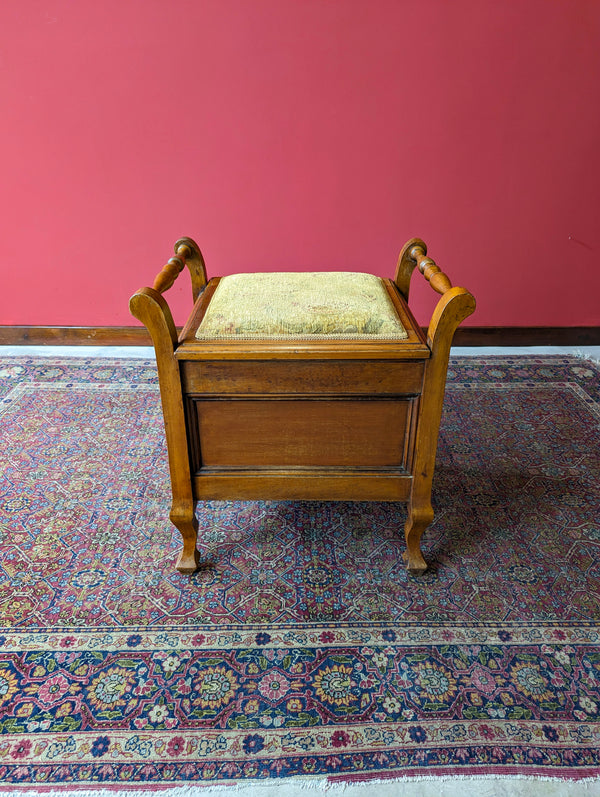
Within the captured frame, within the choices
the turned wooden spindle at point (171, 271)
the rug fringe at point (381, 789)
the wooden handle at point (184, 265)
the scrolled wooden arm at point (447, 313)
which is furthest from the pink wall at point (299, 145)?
the rug fringe at point (381, 789)

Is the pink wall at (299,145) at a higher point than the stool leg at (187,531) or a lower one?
higher

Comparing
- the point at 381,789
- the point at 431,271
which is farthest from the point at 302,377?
the point at 381,789

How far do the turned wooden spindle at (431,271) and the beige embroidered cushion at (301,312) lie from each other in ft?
0.45

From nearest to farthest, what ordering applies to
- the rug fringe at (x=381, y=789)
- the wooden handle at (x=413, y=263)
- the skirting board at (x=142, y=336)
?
the rug fringe at (x=381, y=789) → the wooden handle at (x=413, y=263) → the skirting board at (x=142, y=336)

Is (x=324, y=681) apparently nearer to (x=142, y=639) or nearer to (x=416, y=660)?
(x=416, y=660)

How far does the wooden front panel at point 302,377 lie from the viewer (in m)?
1.55

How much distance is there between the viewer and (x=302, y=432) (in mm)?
1663

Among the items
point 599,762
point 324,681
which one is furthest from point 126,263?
point 599,762

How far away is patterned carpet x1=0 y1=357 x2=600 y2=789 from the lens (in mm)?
1320

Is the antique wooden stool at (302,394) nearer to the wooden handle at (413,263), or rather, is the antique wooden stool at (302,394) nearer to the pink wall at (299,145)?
the wooden handle at (413,263)

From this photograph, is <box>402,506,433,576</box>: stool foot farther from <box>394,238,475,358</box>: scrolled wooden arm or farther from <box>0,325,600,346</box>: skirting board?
<box>0,325,600,346</box>: skirting board

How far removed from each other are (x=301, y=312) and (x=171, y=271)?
48 cm

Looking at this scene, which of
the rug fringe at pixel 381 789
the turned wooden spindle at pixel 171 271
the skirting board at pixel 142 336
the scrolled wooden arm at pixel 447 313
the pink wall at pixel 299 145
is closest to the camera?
the rug fringe at pixel 381 789

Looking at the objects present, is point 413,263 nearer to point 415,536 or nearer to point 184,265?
point 184,265
